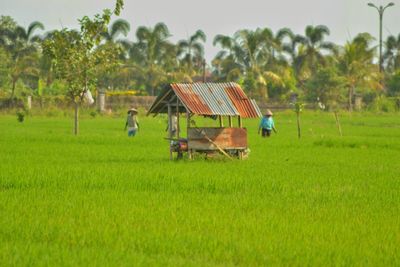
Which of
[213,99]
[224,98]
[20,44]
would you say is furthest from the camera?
[20,44]

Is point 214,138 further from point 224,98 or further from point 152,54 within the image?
point 152,54

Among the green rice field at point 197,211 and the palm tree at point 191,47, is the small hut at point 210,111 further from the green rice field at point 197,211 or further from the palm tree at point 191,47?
the palm tree at point 191,47

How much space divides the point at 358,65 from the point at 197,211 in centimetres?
3953

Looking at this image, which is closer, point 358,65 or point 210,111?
point 210,111

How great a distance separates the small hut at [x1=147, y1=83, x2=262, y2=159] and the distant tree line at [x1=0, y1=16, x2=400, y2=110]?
28.4 metres

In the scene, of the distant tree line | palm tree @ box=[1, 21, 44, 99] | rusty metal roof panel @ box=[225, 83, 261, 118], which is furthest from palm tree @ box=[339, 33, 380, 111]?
rusty metal roof panel @ box=[225, 83, 261, 118]

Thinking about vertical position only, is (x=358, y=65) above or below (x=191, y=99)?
above

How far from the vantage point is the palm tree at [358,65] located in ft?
156

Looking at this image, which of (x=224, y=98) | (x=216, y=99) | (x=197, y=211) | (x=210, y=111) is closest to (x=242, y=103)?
(x=224, y=98)

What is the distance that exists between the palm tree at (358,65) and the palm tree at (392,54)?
13.1 meters

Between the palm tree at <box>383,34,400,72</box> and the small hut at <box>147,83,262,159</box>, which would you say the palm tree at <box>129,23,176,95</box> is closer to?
the palm tree at <box>383,34,400,72</box>

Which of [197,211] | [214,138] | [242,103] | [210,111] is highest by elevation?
[242,103]

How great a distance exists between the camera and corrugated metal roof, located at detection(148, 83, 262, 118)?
53.3ft

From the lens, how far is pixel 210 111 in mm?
16172
